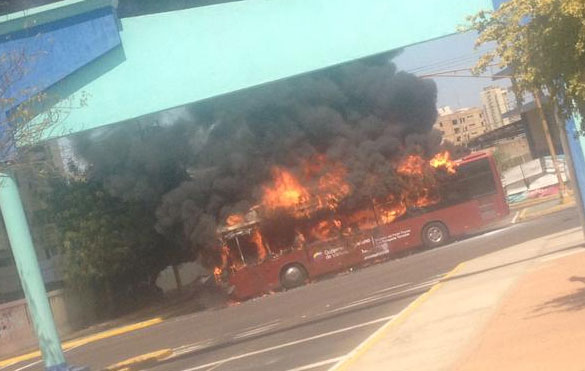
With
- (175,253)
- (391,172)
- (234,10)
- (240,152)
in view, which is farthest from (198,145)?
(234,10)

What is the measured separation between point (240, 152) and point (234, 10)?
1924cm

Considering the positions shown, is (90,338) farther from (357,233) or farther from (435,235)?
(435,235)

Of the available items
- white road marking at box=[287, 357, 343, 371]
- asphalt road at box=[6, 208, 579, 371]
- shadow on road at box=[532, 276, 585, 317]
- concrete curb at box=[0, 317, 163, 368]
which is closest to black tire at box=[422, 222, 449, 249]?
asphalt road at box=[6, 208, 579, 371]

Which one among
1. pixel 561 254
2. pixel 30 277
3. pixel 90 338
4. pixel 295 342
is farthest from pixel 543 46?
pixel 90 338

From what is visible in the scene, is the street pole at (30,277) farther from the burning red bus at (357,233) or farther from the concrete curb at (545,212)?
the concrete curb at (545,212)

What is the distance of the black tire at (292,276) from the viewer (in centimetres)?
2489

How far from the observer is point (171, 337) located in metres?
18.2

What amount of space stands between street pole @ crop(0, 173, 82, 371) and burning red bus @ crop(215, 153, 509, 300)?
561 inches

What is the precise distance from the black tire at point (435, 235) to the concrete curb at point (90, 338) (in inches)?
381

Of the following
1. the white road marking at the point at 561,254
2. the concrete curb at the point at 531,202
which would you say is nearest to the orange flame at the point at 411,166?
the concrete curb at the point at 531,202

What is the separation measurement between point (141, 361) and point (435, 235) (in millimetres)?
14009

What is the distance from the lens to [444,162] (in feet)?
89.4

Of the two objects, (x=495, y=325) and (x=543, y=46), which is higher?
(x=543, y=46)

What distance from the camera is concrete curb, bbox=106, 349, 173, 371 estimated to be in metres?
13.8
